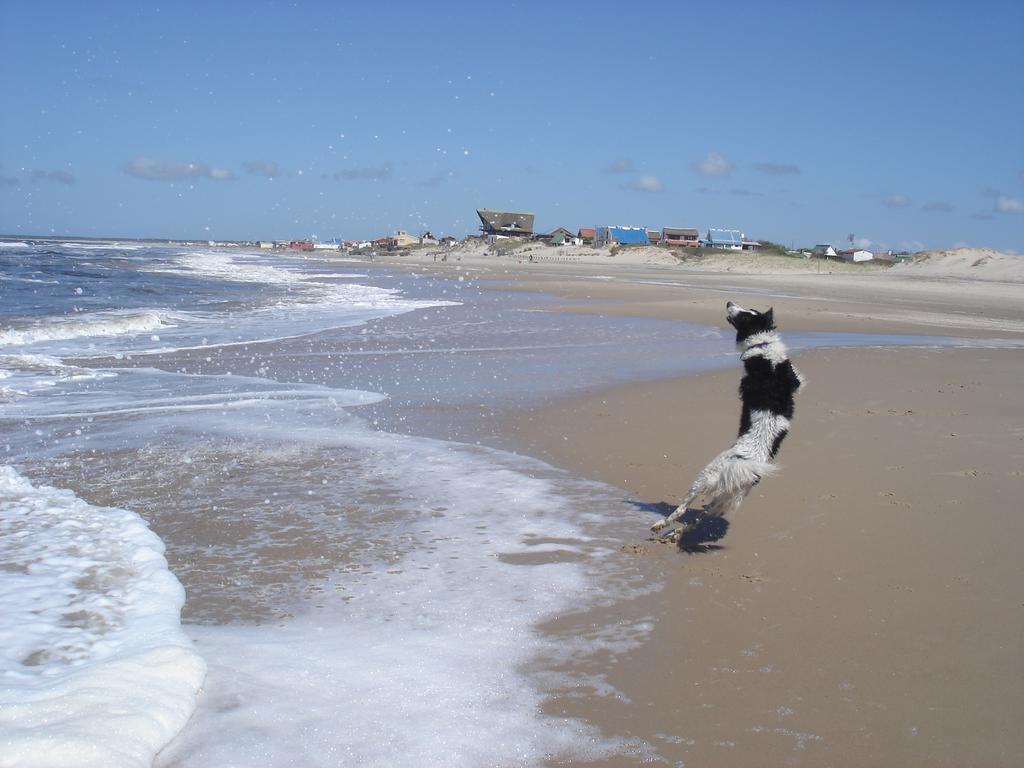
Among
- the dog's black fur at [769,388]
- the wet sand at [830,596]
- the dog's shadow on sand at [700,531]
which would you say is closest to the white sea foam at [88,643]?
the wet sand at [830,596]

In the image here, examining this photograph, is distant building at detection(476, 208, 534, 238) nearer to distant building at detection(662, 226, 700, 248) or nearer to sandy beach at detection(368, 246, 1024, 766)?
distant building at detection(662, 226, 700, 248)

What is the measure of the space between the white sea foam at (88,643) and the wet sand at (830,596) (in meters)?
1.61

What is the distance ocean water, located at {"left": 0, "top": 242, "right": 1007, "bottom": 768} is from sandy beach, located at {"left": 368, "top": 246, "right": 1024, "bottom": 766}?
0.77 feet

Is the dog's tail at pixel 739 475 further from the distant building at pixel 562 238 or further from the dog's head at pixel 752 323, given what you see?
the distant building at pixel 562 238

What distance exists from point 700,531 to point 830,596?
4.06 ft

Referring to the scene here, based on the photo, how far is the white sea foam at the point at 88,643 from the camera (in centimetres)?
311

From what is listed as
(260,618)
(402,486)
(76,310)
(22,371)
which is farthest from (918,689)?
→ (76,310)

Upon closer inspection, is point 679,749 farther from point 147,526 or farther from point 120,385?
point 120,385

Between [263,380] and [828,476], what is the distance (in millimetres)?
7546

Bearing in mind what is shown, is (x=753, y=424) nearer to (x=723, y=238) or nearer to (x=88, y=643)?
(x=88, y=643)

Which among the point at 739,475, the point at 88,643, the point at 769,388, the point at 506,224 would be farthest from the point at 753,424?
the point at 506,224

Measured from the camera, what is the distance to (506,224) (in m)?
116

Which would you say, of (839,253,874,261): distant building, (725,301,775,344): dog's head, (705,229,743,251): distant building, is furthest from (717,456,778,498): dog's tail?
(705,229,743,251): distant building

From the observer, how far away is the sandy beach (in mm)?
3227
